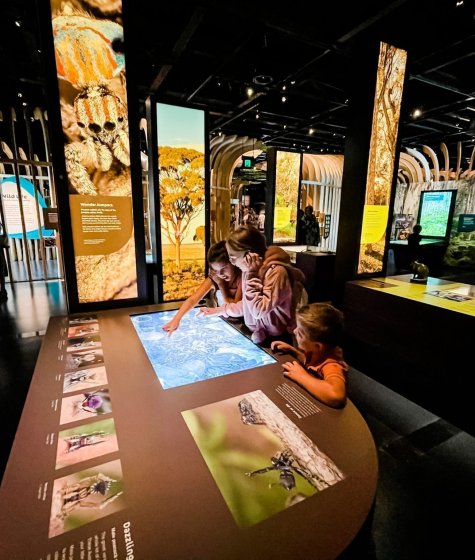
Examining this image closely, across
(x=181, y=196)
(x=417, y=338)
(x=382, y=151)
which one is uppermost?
(x=382, y=151)

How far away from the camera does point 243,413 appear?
1.11 m

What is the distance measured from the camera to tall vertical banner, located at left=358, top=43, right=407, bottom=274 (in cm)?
324

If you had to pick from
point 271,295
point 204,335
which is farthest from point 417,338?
point 204,335

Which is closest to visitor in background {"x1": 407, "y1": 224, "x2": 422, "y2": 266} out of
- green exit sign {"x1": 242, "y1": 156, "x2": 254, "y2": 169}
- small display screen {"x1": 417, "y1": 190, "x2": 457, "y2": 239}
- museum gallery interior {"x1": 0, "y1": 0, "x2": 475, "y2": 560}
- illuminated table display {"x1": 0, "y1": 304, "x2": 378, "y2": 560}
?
small display screen {"x1": 417, "y1": 190, "x2": 457, "y2": 239}

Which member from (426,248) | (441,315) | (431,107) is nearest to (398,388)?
(441,315)

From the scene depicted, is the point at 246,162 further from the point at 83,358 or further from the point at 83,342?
the point at 83,358

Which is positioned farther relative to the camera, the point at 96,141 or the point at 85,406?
the point at 96,141

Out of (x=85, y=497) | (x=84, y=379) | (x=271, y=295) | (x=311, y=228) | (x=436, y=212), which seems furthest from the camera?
(x=436, y=212)

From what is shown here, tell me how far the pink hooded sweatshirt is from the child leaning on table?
1.15 feet

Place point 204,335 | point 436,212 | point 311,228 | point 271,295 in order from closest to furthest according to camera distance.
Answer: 1. point 271,295
2. point 204,335
3. point 311,228
4. point 436,212

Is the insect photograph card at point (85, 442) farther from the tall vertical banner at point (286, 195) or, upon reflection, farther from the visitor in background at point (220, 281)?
the tall vertical banner at point (286, 195)

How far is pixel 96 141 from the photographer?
2215 millimetres

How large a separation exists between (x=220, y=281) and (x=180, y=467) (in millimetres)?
1484

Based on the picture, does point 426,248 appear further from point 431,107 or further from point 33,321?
point 33,321
